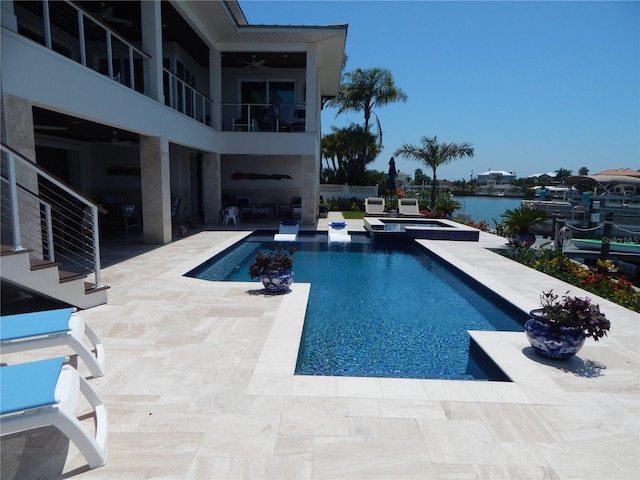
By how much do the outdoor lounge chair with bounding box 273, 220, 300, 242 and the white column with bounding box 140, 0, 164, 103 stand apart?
519cm

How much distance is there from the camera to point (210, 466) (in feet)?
8.39

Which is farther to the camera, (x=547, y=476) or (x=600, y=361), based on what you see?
(x=600, y=361)

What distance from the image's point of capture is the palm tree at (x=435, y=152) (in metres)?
23.9

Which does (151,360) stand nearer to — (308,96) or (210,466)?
(210,466)

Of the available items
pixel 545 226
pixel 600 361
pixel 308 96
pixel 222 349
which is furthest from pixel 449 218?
pixel 222 349

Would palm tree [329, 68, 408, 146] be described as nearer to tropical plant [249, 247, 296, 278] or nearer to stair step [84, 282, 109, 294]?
Result: tropical plant [249, 247, 296, 278]

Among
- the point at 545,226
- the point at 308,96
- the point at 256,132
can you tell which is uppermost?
the point at 308,96

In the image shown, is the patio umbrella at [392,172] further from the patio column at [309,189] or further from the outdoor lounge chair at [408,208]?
the patio column at [309,189]

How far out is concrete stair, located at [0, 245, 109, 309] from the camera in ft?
15.2

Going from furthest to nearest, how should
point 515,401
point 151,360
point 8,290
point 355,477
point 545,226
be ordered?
point 545,226
point 8,290
point 151,360
point 515,401
point 355,477

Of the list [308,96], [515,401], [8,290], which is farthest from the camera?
[308,96]

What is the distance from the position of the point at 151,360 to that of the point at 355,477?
2.51 meters

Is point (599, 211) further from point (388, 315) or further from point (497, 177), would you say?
point (497, 177)

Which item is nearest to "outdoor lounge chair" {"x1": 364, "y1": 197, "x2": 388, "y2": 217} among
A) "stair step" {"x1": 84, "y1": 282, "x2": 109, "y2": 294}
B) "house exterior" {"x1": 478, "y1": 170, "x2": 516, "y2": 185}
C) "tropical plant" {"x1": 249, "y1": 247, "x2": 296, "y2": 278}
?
"tropical plant" {"x1": 249, "y1": 247, "x2": 296, "y2": 278}
